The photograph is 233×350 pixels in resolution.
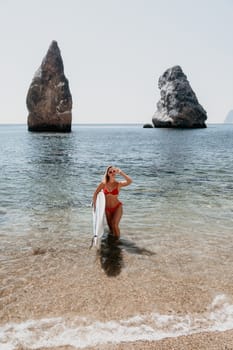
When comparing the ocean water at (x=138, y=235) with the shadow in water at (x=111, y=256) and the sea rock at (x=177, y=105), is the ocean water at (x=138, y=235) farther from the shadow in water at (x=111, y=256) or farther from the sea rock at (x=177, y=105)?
the sea rock at (x=177, y=105)

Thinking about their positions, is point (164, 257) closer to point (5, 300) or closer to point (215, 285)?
point (215, 285)

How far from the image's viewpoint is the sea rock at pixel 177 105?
107m

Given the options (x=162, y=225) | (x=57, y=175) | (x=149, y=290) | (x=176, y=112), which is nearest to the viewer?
(x=149, y=290)

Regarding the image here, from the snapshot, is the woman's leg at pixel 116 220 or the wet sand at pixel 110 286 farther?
the woman's leg at pixel 116 220

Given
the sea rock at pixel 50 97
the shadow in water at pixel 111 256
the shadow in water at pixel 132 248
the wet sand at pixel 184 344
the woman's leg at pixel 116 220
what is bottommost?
the shadow in water at pixel 111 256

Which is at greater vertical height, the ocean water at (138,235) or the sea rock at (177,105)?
the sea rock at (177,105)

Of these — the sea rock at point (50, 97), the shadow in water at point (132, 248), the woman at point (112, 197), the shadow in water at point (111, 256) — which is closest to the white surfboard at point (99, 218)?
the woman at point (112, 197)

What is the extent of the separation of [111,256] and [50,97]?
264ft

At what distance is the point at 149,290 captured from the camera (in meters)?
5.40

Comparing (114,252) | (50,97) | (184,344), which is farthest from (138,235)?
(50,97)

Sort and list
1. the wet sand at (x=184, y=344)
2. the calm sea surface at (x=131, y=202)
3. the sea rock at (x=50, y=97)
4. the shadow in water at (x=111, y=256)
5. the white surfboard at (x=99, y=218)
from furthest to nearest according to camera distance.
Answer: the sea rock at (x=50, y=97) → the calm sea surface at (x=131, y=202) → the white surfboard at (x=99, y=218) → the shadow in water at (x=111, y=256) → the wet sand at (x=184, y=344)

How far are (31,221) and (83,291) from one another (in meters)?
4.84

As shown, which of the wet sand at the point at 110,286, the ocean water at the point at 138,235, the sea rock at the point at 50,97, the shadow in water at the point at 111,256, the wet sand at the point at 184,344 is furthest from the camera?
the sea rock at the point at 50,97

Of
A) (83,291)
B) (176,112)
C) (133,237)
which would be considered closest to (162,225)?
(133,237)
